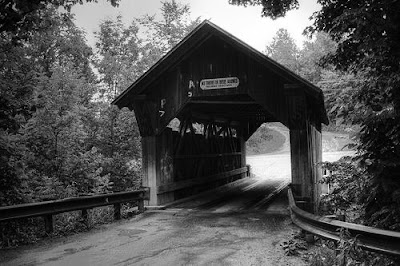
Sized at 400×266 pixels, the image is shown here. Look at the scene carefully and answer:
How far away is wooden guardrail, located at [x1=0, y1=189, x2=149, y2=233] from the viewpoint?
22.2 ft

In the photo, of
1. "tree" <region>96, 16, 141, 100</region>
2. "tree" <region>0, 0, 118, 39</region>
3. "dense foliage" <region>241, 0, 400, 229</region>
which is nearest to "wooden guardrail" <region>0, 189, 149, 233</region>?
"tree" <region>0, 0, 118, 39</region>

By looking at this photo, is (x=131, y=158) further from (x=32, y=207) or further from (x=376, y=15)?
(x=376, y=15)

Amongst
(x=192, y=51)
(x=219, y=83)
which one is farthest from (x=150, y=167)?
(x=192, y=51)

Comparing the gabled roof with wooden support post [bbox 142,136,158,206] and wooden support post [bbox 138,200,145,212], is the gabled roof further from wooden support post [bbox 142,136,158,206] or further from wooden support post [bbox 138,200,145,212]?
wooden support post [bbox 138,200,145,212]

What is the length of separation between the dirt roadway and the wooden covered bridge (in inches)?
54.3

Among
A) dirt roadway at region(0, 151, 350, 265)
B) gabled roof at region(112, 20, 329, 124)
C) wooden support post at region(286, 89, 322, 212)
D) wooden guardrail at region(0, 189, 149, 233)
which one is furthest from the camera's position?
wooden support post at region(286, 89, 322, 212)

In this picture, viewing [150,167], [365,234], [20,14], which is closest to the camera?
[365,234]

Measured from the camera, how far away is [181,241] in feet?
22.4

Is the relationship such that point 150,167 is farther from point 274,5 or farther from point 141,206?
point 274,5

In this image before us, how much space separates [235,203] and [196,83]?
14.2ft

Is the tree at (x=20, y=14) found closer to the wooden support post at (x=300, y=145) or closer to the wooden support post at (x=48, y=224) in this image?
the wooden support post at (x=48, y=224)

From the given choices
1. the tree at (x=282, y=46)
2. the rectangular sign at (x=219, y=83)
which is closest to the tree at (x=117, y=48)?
the rectangular sign at (x=219, y=83)

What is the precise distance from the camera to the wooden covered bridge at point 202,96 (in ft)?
30.9

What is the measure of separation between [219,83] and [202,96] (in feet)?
2.27
